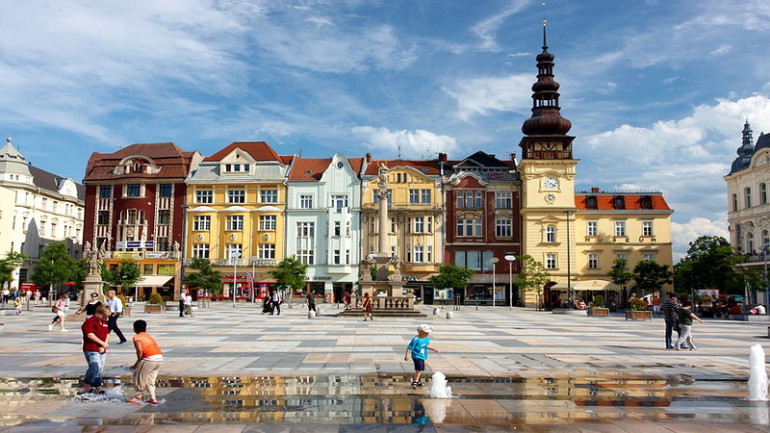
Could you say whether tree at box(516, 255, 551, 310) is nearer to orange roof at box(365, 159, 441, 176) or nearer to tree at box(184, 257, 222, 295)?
orange roof at box(365, 159, 441, 176)

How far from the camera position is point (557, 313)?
47.4 meters

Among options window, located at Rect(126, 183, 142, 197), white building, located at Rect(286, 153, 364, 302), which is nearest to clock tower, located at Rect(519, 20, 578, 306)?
white building, located at Rect(286, 153, 364, 302)

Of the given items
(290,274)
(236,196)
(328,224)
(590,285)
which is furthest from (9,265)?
(590,285)

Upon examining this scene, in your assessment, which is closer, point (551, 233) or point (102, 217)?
point (551, 233)

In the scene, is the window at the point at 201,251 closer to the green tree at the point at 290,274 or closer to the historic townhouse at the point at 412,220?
the green tree at the point at 290,274

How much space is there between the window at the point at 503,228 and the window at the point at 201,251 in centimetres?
3063

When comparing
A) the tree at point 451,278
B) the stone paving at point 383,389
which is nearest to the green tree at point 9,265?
the tree at point 451,278

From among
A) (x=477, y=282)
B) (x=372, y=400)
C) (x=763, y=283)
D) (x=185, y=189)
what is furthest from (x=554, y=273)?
(x=372, y=400)

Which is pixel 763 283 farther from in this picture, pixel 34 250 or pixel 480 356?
pixel 34 250

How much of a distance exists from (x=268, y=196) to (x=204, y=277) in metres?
12.5

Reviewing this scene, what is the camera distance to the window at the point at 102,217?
68188 mm

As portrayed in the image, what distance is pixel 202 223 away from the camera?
221 ft

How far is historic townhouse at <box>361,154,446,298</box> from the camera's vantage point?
64.6 metres

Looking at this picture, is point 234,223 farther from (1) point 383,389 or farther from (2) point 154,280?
(1) point 383,389
